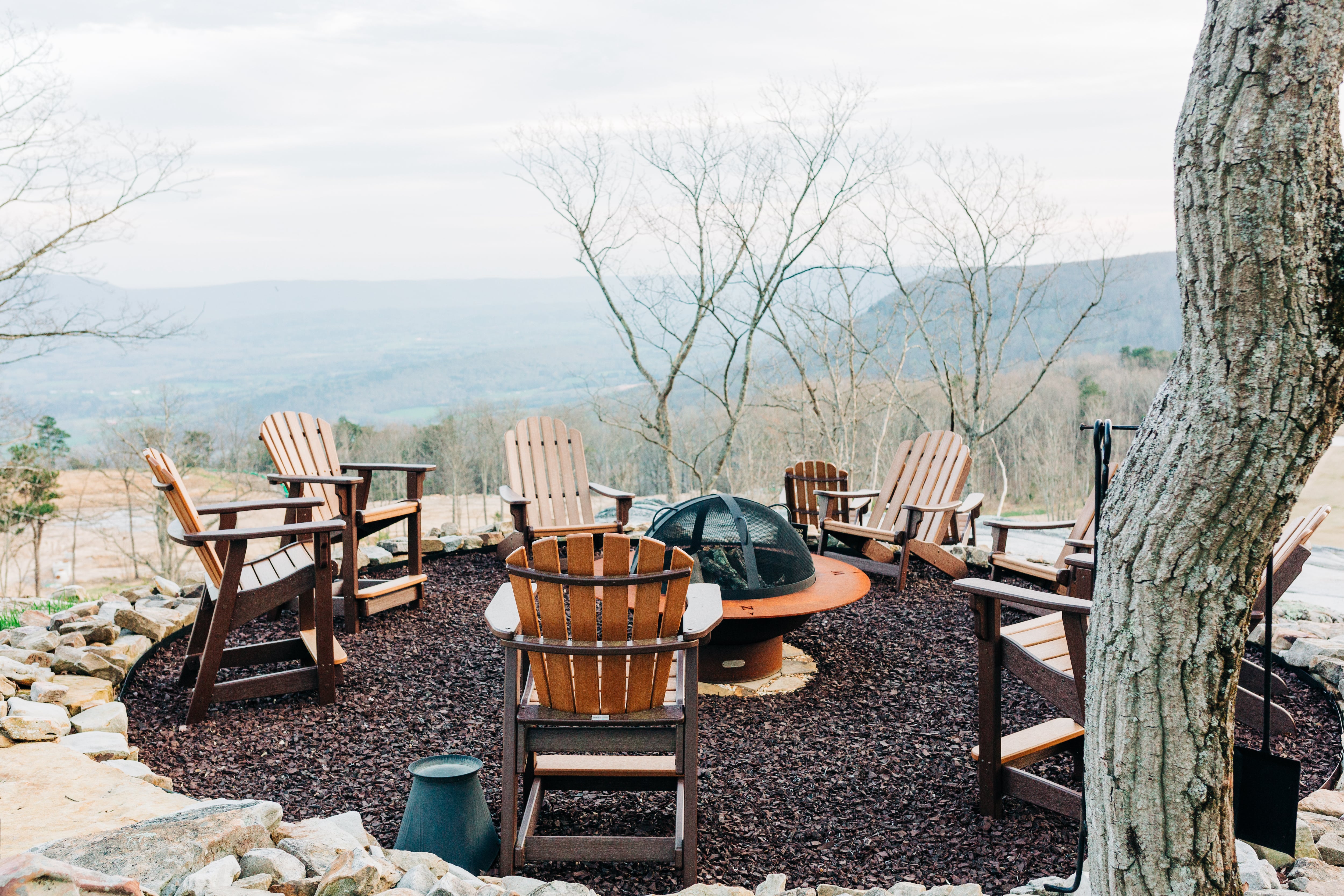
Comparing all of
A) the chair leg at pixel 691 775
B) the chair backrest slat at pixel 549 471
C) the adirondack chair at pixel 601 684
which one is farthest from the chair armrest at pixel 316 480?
the chair leg at pixel 691 775

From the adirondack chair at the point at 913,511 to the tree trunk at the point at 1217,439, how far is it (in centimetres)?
346

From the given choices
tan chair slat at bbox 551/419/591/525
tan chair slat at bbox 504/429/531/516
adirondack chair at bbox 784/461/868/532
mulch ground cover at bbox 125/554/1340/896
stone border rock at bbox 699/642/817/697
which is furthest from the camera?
adirondack chair at bbox 784/461/868/532

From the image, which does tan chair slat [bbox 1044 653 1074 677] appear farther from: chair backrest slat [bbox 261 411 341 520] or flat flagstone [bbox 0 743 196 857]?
chair backrest slat [bbox 261 411 341 520]

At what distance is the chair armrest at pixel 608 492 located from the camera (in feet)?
16.7

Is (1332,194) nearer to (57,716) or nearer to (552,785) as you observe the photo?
(552,785)

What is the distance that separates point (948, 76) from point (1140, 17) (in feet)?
15.9

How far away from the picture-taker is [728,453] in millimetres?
8680

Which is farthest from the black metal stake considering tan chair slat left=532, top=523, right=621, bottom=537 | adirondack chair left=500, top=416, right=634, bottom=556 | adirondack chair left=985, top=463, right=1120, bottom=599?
adirondack chair left=500, top=416, right=634, bottom=556

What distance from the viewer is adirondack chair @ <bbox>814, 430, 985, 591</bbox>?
4.93 meters

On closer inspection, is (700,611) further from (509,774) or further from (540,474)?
(540,474)

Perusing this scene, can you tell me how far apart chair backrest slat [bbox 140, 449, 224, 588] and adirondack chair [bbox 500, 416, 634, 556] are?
1.94 metres

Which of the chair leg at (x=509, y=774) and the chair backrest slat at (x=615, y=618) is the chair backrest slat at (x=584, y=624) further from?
the chair leg at (x=509, y=774)

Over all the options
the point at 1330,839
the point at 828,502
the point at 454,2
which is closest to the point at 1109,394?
the point at 828,502

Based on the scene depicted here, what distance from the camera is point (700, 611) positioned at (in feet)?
8.63
